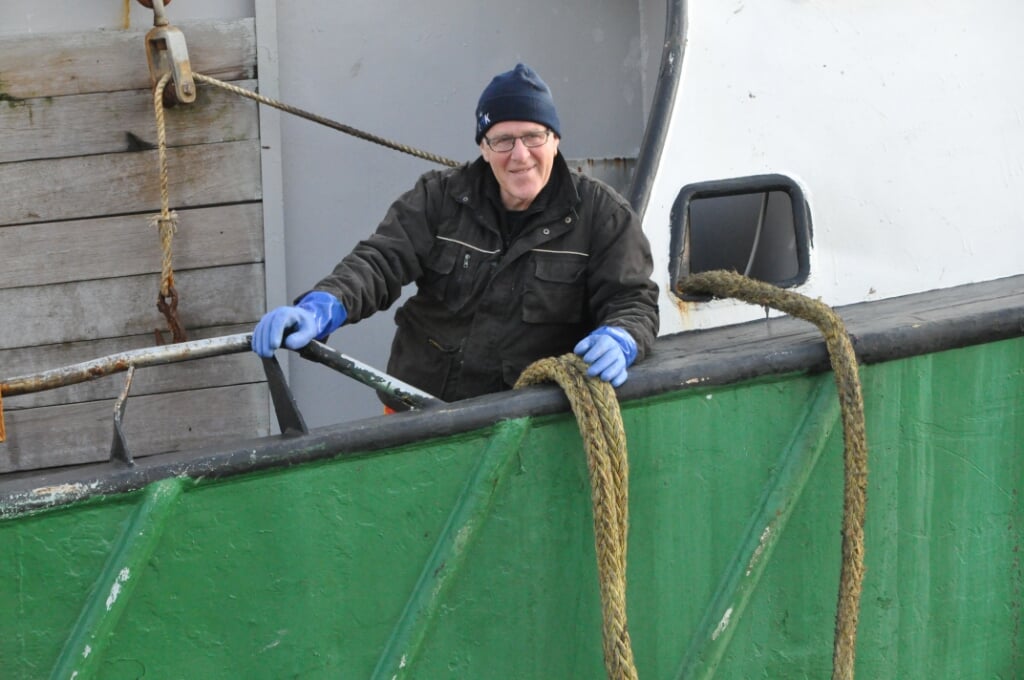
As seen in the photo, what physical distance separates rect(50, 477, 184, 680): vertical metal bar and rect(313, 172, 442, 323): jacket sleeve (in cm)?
67

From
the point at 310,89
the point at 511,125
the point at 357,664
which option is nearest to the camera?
the point at 357,664

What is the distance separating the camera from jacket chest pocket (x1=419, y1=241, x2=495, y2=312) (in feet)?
9.01

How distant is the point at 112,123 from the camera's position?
11.3 feet

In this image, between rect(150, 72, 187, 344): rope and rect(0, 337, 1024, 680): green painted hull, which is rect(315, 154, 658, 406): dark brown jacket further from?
rect(150, 72, 187, 344): rope

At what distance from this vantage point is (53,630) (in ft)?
6.61

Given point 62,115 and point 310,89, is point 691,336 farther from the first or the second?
point 62,115

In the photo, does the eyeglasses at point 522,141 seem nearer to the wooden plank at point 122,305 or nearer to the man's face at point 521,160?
the man's face at point 521,160

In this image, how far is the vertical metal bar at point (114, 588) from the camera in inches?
79.4

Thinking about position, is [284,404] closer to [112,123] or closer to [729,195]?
[729,195]

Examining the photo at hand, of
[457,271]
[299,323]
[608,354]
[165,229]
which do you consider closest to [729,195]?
[457,271]

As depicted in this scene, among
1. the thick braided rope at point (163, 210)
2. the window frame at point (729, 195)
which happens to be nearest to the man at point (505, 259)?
the window frame at point (729, 195)

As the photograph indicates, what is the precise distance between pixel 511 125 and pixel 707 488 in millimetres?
913

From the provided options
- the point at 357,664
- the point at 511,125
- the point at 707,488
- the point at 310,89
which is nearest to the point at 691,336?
the point at 707,488

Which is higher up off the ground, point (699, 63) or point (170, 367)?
point (699, 63)
